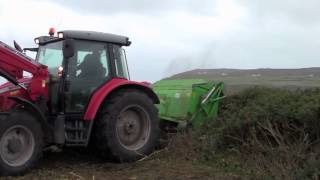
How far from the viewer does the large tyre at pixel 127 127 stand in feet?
29.2

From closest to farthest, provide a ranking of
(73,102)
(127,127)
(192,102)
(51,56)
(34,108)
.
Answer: (34,108)
(73,102)
(51,56)
(127,127)
(192,102)

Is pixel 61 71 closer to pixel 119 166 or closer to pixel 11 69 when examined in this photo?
pixel 11 69

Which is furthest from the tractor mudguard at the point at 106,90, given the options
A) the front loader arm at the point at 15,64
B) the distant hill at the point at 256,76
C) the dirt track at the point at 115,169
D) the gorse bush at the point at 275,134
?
the distant hill at the point at 256,76

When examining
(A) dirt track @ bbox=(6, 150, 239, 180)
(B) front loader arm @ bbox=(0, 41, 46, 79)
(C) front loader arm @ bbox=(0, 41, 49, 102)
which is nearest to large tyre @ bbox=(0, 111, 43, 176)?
(A) dirt track @ bbox=(6, 150, 239, 180)

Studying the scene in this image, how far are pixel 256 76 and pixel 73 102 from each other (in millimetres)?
7582

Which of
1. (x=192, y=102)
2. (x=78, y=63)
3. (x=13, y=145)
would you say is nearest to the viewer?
(x=13, y=145)

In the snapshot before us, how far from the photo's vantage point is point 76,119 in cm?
889

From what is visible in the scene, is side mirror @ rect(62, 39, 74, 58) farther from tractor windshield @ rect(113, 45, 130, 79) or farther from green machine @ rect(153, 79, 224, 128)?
green machine @ rect(153, 79, 224, 128)

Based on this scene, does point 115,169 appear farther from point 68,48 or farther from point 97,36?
point 97,36

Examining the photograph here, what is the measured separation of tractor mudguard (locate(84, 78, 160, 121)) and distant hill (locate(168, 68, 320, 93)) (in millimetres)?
3109

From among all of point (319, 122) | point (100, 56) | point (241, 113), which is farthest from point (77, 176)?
point (319, 122)

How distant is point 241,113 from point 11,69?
3.70 metres

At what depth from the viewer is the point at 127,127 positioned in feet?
30.7

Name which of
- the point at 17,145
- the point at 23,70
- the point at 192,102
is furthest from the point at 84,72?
the point at 192,102
